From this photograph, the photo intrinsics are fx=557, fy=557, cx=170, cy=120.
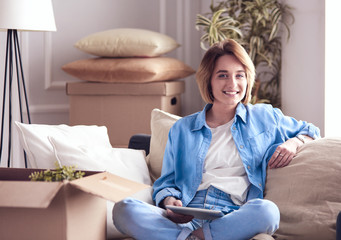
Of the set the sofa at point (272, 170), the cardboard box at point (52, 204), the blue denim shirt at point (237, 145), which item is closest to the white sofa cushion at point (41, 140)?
the sofa at point (272, 170)

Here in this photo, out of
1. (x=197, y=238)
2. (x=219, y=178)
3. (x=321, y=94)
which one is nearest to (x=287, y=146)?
(x=219, y=178)

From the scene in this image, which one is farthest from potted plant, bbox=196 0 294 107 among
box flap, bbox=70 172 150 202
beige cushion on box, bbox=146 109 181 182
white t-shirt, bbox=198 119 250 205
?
box flap, bbox=70 172 150 202

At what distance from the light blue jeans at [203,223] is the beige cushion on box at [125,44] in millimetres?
1701

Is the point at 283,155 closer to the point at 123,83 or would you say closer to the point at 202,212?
the point at 202,212

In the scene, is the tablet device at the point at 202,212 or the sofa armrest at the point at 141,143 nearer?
the tablet device at the point at 202,212

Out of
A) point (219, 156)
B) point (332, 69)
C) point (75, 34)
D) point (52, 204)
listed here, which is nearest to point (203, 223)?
point (219, 156)

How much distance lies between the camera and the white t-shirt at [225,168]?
2.00 meters

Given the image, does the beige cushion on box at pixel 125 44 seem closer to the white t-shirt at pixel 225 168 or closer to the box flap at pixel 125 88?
the box flap at pixel 125 88

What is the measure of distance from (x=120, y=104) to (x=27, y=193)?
2.14 metres

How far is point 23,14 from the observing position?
113 inches

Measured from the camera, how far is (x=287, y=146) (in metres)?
2.02

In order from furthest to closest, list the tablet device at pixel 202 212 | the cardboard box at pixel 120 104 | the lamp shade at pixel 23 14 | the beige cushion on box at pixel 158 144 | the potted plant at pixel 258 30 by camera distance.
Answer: the cardboard box at pixel 120 104 → the potted plant at pixel 258 30 → the lamp shade at pixel 23 14 → the beige cushion on box at pixel 158 144 → the tablet device at pixel 202 212

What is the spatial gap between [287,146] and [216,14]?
61.4 inches

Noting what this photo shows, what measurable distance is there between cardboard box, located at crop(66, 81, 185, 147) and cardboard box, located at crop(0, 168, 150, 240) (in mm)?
1931
